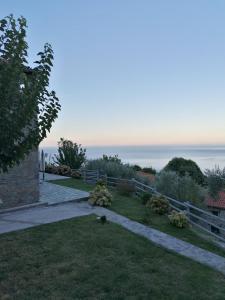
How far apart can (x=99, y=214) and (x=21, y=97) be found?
26.2 ft

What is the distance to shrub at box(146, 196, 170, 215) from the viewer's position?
1421 cm

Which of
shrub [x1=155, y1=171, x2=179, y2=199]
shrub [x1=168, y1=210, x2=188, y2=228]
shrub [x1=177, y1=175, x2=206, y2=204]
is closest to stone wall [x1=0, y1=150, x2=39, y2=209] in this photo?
shrub [x1=168, y1=210, x2=188, y2=228]

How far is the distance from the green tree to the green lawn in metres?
6.45

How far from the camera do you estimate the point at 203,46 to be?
2012 cm

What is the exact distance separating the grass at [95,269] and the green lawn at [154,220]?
5.64 feet

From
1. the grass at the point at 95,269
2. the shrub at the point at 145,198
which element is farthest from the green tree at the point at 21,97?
the shrub at the point at 145,198

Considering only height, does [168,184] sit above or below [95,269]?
above

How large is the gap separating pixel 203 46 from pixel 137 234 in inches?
511

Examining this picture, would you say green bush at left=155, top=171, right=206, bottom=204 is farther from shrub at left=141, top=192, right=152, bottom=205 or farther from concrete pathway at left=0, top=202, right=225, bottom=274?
concrete pathway at left=0, top=202, right=225, bottom=274

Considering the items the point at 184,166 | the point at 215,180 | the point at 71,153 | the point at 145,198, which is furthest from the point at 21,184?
the point at 184,166

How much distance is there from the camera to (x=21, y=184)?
14477 millimetres

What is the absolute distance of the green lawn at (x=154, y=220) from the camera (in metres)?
11.0

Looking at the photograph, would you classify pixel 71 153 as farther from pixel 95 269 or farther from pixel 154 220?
pixel 95 269

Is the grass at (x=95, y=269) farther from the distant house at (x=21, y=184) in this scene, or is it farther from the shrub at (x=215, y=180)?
the shrub at (x=215, y=180)
